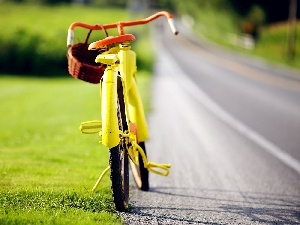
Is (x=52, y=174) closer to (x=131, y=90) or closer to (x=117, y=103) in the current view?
(x=131, y=90)

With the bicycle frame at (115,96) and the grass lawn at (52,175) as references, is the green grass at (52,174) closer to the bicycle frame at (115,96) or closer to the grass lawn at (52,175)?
the grass lawn at (52,175)

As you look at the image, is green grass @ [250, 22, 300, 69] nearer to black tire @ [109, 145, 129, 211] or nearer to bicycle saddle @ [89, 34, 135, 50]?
bicycle saddle @ [89, 34, 135, 50]

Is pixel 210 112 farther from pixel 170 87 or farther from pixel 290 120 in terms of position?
pixel 170 87

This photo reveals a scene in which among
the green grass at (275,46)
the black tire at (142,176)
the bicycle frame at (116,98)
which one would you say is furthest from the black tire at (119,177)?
the green grass at (275,46)

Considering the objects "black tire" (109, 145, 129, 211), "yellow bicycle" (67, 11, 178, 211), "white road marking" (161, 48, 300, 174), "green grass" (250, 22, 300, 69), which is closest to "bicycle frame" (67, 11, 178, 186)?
"yellow bicycle" (67, 11, 178, 211)

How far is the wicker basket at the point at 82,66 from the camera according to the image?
5.67 metres

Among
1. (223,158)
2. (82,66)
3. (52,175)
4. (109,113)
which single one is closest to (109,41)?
(82,66)

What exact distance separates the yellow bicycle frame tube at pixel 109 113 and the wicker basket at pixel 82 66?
1.40ft

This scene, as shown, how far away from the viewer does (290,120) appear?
44.7 ft

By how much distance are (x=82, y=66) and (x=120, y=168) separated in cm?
109

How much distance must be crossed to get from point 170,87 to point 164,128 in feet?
35.1

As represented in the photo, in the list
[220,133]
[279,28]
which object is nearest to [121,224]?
[220,133]

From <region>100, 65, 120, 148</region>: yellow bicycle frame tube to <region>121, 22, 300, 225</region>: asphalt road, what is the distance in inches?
28.5

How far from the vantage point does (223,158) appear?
865 cm
